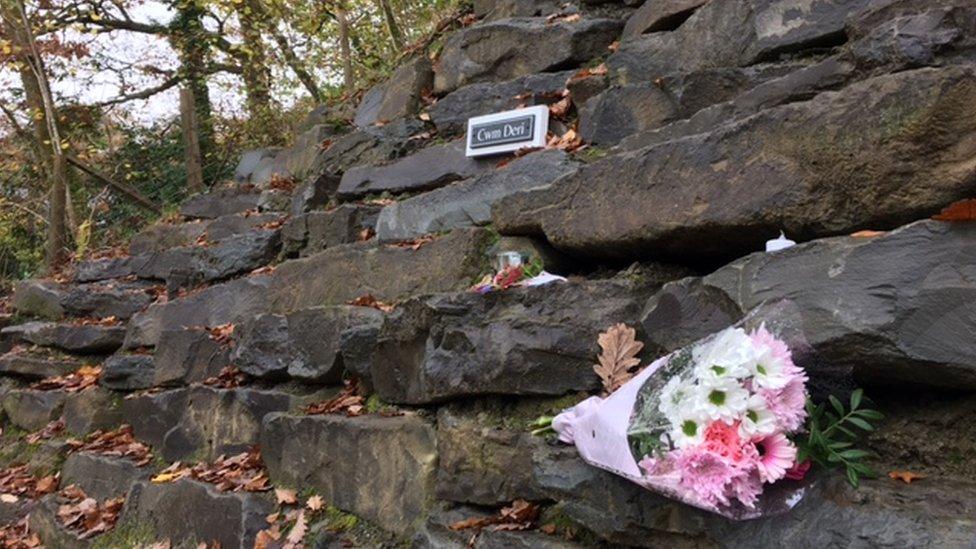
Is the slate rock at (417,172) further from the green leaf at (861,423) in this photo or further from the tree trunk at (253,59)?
the tree trunk at (253,59)

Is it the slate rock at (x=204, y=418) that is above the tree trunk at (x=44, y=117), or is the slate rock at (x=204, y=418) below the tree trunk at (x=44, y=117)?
below

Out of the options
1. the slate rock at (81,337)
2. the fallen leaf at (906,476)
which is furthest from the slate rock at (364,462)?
the slate rock at (81,337)

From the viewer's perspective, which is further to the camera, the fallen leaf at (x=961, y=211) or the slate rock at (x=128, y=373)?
the slate rock at (x=128, y=373)

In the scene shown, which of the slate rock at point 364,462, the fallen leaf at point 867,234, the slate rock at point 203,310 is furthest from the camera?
the slate rock at point 203,310

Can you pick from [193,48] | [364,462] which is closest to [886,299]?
[364,462]

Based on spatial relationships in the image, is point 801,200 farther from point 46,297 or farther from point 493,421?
point 46,297

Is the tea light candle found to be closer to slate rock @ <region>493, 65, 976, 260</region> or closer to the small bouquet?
slate rock @ <region>493, 65, 976, 260</region>

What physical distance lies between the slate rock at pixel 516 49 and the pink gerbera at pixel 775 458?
4.10 metres

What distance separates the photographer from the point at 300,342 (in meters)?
5.10

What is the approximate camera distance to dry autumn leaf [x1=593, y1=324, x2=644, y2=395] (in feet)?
9.88

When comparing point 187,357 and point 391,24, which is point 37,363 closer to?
point 187,357

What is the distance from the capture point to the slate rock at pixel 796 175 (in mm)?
2508

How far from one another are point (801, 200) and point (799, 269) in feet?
0.97

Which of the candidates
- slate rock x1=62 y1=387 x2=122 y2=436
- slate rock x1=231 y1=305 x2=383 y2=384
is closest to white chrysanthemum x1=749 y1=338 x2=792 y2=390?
slate rock x1=231 y1=305 x2=383 y2=384
